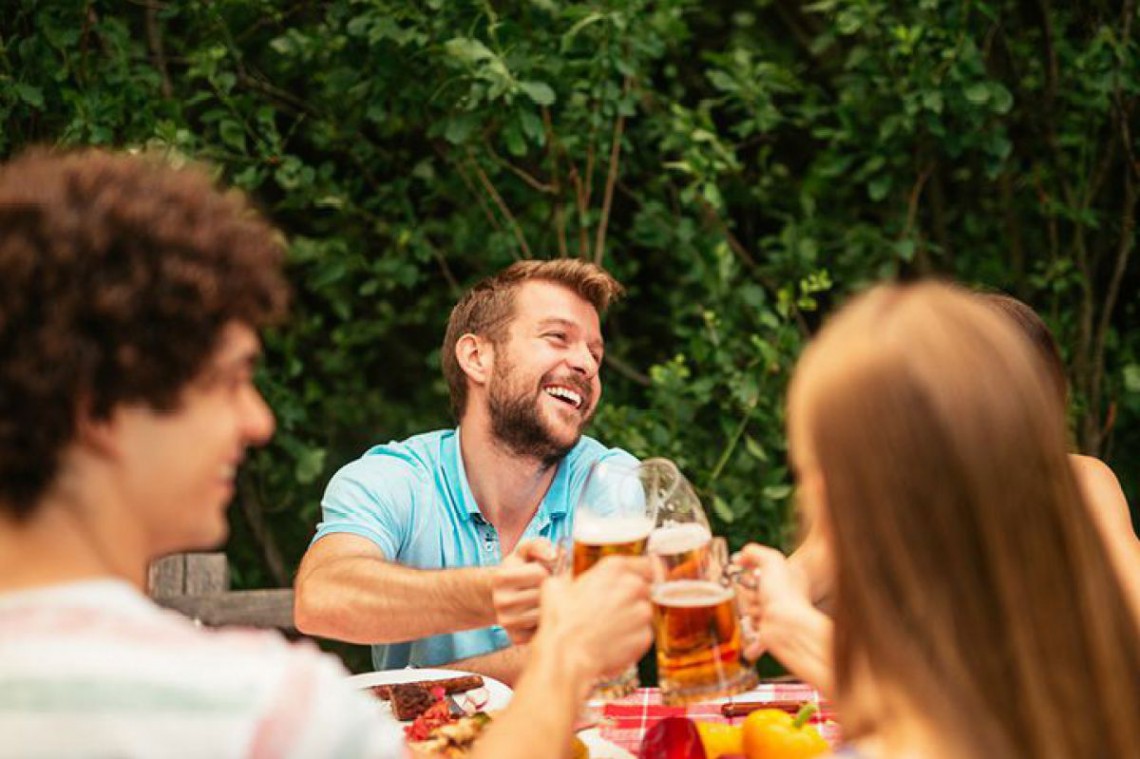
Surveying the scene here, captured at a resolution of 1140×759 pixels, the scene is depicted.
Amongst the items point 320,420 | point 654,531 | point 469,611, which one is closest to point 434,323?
point 320,420

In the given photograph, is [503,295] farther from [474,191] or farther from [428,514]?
[474,191]

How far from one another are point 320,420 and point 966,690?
3351 millimetres

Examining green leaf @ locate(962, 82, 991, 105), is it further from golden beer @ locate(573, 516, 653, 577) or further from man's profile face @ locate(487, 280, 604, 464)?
golden beer @ locate(573, 516, 653, 577)

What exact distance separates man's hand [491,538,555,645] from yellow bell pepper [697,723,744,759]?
31 cm

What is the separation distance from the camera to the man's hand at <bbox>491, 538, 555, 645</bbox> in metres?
1.77

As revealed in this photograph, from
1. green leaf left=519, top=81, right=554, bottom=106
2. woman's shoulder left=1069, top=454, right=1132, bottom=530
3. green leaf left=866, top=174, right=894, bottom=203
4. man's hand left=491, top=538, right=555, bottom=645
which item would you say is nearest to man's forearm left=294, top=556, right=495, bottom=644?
man's hand left=491, top=538, right=555, bottom=645

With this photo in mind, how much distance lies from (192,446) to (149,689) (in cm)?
23

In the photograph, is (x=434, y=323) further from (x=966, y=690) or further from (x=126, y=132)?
(x=966, y=690)

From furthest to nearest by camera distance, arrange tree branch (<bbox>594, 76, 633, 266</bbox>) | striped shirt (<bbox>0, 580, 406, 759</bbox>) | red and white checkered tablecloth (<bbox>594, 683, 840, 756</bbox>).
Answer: tree branch (<bbox>594, 76, 633, 266</bbox>) → red and white checkered tablecloth (<bbox>594, 683, 840, 756</bbox>) → striped shirt (<bbox>0, 580, 406, 759</bbox>)

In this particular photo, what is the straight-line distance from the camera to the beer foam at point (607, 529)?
1.61m

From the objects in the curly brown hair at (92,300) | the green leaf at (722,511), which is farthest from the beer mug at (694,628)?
the green leaf at (722,511)

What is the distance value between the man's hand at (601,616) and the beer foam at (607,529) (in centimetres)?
4

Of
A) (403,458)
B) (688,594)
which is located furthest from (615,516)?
(403,458)

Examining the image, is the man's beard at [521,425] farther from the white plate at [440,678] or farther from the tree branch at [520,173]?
the tree branch at [520,173]
